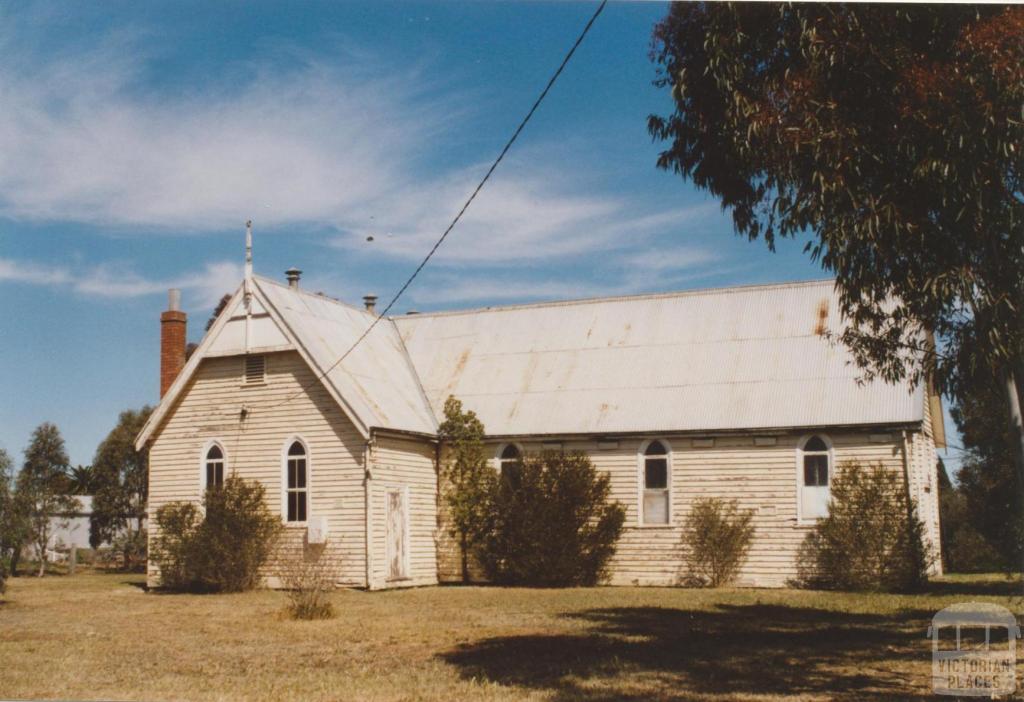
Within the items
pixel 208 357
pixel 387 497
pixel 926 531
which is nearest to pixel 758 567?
pixel 926 531

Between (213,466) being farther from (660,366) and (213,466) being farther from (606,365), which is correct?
(660,366)

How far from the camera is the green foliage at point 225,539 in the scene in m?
27.1

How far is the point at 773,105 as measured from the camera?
1299 centimetres

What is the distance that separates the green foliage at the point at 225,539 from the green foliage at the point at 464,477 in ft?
15.7

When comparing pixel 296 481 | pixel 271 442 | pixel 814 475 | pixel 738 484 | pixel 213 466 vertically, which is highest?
pixel 271 442

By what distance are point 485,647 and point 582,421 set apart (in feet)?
44.6

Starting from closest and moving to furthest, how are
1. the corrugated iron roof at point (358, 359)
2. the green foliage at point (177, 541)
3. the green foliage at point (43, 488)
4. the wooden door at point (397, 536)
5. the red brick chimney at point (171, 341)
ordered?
1. the corrugated iron roof at point (358, 359)
2. the wooden door at point (397, 536)
3. the green foliage at point (177, 541)
4. the red brick chimney at point (171, 341)
5. the green foliage at point (43, 488)

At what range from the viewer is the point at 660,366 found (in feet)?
97.5

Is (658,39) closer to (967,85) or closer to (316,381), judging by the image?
(967,85)

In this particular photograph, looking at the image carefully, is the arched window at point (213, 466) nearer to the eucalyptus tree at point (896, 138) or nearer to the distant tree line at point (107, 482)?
the distant tree line at point (107, 482)

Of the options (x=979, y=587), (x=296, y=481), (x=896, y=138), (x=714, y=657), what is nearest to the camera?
(x=896, y=138)

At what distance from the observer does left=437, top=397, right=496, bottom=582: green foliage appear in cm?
2928

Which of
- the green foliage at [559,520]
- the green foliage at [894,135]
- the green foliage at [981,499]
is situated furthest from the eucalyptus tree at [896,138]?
the green foliage at [981,499]

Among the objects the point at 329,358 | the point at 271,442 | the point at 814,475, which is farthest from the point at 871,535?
the point at 271,442
